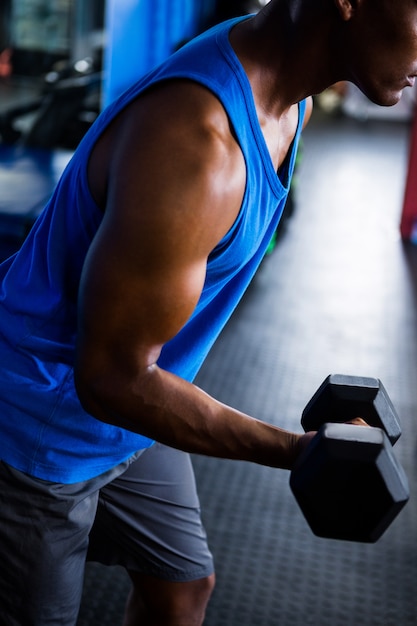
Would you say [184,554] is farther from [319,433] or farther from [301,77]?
[301,77]

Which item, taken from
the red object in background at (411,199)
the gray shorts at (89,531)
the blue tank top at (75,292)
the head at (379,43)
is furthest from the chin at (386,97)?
the red object in background at (411,199)

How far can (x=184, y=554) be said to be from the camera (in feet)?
4.08

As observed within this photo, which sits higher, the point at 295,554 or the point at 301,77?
the point at 301,77

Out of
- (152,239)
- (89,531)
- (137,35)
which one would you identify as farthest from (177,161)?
(137,35)

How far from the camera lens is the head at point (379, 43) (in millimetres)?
854

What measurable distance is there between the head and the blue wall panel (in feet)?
9.86

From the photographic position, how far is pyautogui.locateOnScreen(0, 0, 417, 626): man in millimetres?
794

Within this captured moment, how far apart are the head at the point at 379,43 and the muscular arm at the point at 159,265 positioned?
172 millimetres

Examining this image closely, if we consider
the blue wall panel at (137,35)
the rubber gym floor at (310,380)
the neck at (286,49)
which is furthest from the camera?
the blue wall panel at (137,35)

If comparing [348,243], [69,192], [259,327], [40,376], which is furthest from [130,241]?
[348,243]

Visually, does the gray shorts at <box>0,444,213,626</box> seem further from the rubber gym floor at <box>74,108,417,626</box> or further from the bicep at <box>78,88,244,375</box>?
the rubber gym floor at <box>74,108,417,626</box>

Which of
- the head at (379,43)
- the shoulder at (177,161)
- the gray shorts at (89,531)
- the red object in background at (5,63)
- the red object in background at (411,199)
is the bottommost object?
the red object in background at (5,63)

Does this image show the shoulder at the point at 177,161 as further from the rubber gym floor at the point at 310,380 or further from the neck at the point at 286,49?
the rubber gym floor at the point at 310,380

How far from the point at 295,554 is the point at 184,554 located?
2.64ft
